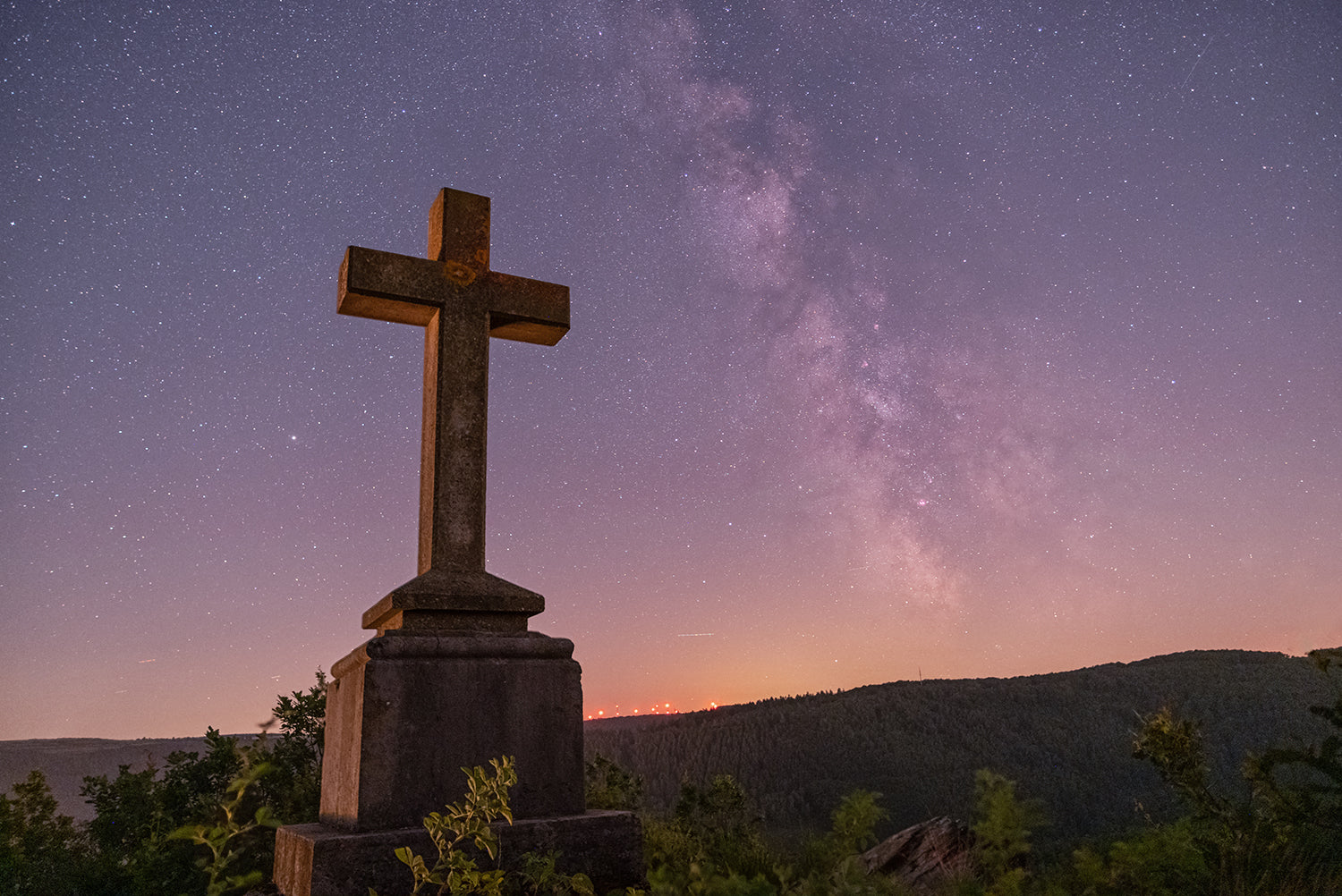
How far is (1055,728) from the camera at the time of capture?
3131 cm

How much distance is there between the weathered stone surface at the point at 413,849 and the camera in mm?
3385

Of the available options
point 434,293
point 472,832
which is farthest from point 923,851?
point 434,293

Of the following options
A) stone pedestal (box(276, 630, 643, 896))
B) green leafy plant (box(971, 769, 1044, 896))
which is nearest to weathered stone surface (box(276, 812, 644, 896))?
stone pedestal (box(276, 630, 643, 896))

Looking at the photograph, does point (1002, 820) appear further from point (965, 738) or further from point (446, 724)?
point (965, 738)

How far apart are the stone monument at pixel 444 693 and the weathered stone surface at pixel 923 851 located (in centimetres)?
261

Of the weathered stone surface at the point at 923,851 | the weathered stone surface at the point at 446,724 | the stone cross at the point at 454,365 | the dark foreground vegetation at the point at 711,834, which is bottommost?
the weathered stone surface at the point at 923,851

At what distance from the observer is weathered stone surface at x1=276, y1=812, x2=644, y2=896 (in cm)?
338

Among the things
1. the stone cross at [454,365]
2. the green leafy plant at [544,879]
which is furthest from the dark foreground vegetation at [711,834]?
the stone cross at [454,365]

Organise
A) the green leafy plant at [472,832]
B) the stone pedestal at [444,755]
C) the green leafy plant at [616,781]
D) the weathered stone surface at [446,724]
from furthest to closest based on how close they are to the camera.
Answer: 1. the green leafy plant at [616,781]
2. the weathered stone surface at [446,724]
3. the stone pedestal at [444,755]
4. the green leafy plant at [472,832]

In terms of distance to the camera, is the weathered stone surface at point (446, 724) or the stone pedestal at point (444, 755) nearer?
the stone pedestal at point (444, 755)

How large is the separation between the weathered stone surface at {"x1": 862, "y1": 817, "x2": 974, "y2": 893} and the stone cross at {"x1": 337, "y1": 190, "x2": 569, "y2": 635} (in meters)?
3.25

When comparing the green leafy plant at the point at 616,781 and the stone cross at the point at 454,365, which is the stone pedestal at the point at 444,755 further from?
the green leafy plant at the point at 616,781

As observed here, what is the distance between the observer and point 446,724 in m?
3.84

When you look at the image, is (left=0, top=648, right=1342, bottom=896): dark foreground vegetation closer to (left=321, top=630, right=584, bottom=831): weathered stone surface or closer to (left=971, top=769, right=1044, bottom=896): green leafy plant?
(left=971, top=769, right=1044, bottom=896): green leafy plant
